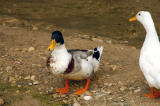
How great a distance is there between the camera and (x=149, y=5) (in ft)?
35.9

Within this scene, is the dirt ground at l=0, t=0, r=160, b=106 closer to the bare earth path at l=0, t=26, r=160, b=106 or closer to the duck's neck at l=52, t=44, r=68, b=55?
the bare earth path at l=0, t=26, r=160, b=106

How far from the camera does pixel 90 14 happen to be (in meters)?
10.0

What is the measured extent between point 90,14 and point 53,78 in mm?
5066

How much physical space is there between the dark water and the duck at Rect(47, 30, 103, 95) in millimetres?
3250

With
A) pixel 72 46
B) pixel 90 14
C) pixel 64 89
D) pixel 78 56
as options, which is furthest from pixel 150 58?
pixel 90 14

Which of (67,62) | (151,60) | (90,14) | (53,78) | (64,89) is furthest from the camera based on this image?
(90,14)

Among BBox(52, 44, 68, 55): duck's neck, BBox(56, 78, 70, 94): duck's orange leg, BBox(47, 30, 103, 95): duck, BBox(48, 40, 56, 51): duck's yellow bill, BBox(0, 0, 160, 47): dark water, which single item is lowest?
BBox(56, 78, 70, 94): duck's orange leg

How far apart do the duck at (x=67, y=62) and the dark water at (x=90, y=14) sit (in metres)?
3.25

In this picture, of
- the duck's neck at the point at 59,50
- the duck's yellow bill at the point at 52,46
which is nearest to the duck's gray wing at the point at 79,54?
the duck's neck at the point at 59,50

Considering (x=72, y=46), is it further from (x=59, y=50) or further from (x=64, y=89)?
(x=59, y=50)

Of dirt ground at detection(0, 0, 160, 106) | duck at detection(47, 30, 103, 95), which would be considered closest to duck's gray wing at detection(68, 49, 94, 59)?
duck at detection(47, 30, 103, 95)

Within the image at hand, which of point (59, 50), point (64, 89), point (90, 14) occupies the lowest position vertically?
point (64, 89)

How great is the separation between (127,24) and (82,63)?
190 inches

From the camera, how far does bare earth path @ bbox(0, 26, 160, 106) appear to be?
15.1 feet
